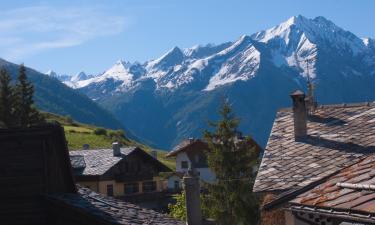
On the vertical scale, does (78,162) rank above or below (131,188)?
above

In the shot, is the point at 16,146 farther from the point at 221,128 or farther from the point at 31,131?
the point at 221,128

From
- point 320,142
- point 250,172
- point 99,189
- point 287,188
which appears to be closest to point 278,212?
point 287,188

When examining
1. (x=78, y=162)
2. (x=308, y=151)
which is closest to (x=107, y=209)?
(x=308, y=151)

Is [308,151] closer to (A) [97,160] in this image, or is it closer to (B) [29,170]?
(B) [29,170]

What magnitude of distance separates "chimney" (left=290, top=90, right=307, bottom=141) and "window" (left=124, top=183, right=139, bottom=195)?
40.6 meters

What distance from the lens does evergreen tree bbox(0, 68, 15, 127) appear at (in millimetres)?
83206

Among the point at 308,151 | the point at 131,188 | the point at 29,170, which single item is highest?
the point at 131,188

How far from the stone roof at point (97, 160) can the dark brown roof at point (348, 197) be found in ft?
152

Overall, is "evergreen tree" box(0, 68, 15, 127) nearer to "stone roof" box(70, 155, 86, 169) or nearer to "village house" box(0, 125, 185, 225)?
"stone roof" box(70, 155, 86, 169)

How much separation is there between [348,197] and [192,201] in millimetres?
7726

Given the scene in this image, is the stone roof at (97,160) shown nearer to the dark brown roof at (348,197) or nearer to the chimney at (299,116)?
the chimney at (299,116)

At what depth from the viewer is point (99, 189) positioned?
5919 centimetres

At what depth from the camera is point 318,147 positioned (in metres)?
23.3

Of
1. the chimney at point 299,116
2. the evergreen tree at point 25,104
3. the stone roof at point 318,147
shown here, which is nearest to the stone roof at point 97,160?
the evergreen tree at point 25,104
